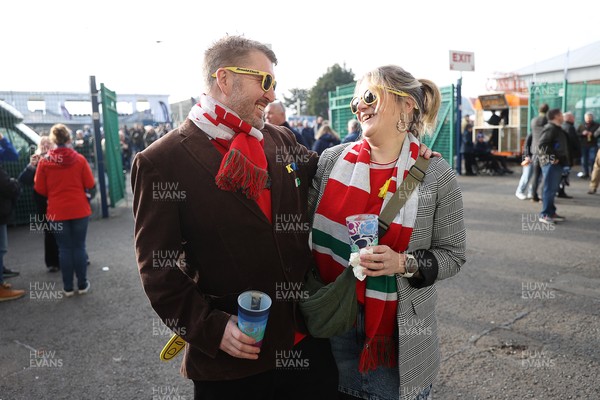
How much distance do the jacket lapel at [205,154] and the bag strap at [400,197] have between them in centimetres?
51

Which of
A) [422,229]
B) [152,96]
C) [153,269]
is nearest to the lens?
[153,269]

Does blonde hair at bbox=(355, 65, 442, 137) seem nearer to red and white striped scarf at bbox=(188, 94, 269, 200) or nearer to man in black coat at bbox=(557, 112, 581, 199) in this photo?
red and white striped scarf at bbox=(188, 94, 269, 200)

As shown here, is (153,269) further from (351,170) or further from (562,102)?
(562,102)

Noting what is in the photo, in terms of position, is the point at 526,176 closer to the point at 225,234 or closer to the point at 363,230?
the point at 363,230

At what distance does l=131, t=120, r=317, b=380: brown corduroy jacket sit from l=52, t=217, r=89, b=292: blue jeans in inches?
160

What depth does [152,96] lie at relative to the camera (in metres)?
41.8

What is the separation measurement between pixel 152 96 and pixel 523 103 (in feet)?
110

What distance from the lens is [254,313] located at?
5.32ft

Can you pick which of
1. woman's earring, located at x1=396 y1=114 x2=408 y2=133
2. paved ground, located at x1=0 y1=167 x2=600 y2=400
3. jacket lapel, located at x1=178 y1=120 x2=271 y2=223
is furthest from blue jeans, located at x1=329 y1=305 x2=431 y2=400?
paved ground, located at x1=0 y1=167 x2=600 y2=400

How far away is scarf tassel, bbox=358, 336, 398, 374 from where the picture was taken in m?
2.02

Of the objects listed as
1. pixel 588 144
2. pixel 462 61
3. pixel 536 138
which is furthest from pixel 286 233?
pixel 588 144

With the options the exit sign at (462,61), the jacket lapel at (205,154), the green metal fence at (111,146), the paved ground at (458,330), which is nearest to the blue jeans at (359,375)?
the jacket lapel at (205,154)

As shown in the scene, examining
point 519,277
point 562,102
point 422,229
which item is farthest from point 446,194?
point 562,102

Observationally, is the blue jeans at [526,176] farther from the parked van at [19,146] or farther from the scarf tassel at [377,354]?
the parked van at [19,146]
